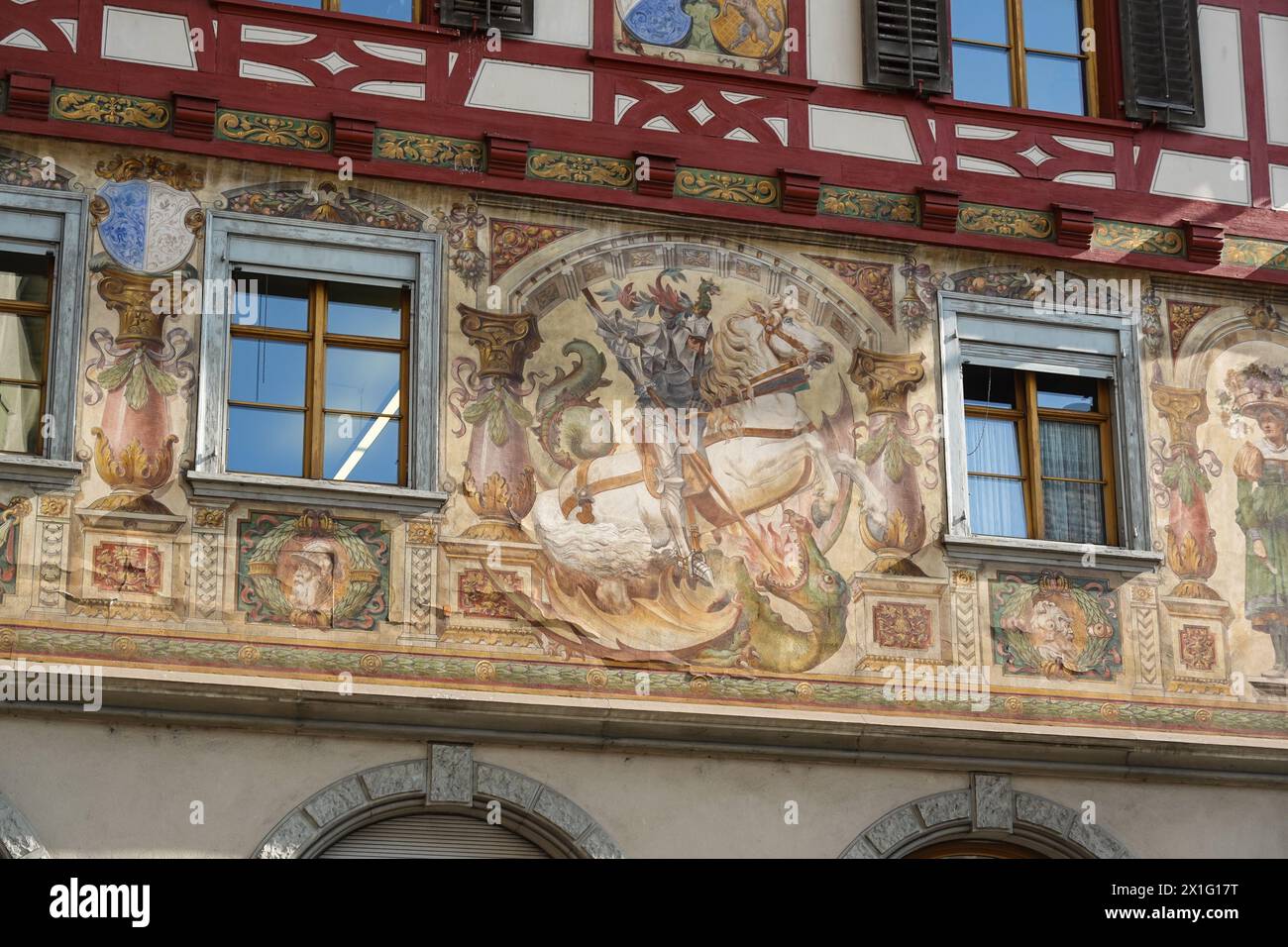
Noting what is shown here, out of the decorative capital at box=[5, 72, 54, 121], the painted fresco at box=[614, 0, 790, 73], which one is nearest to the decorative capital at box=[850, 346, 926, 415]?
the painted fresco at box=[614, 0, 790, 73]

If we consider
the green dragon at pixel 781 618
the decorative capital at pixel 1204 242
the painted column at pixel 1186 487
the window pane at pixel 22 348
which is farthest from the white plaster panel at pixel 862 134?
the window pane at pixel 22 348

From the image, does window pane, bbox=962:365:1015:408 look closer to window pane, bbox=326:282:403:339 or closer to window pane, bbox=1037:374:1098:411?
window pane, bbox=1037:374:1098:411

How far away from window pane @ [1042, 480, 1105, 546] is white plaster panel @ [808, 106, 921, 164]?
2177 millimetres

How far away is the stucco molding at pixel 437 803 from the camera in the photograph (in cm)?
1323

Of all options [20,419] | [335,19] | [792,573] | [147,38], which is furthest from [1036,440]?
[20,419]

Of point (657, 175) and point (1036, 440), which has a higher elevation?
point (657, 175)

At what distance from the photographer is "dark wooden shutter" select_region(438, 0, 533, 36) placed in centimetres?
1497

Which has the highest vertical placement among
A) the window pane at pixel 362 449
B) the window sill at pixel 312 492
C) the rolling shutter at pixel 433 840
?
the window pane at pixel 362 449

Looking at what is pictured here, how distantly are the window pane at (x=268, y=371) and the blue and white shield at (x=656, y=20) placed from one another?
2901 mm

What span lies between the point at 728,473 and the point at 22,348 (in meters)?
3.96

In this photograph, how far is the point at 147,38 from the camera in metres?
14.4

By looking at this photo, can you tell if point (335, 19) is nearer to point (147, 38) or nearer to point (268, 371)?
point (147, 38)

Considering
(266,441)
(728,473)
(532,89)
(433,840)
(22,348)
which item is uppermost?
(532,89)

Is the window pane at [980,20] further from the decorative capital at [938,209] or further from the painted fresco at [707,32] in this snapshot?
the decorative capital at [938,209]
